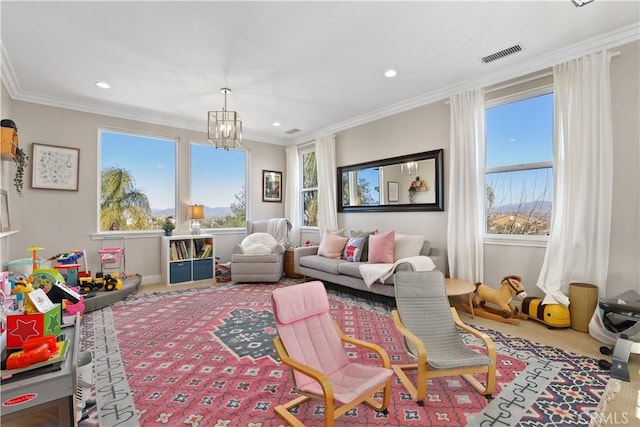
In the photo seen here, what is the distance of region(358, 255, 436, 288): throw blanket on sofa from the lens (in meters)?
3.65

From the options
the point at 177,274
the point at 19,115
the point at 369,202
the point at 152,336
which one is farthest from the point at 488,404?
the point at 19,115

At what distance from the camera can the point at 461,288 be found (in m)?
3.42

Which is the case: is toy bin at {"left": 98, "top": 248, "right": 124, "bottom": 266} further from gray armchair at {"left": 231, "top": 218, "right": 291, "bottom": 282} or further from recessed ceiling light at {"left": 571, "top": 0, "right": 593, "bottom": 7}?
recessed ceiling light at {"left": 571, "top": 0, "right": 593, "bottom": 7}

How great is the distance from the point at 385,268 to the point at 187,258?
3414 millimetres

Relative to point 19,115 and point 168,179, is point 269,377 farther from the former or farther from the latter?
point 19,115

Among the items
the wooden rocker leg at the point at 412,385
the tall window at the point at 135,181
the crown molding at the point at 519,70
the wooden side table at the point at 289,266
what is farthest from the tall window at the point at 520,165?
the tall window at the point at 135,181

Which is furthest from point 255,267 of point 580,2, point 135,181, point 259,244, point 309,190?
point 580,2

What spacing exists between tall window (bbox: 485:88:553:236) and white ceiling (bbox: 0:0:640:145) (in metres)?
0.43

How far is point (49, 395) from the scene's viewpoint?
47.1 inches

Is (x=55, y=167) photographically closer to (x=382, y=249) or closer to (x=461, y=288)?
(x=382, y=249)

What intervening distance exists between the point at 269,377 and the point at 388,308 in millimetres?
2027

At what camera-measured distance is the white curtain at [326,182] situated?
19.2 ft

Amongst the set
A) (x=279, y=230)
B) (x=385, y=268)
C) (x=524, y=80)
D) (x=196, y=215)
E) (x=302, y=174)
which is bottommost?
(x=385, y=268)

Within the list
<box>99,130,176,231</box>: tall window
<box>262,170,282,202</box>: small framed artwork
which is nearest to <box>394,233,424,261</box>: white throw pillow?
<box>262,170,282,202</box>: small framed artwork
